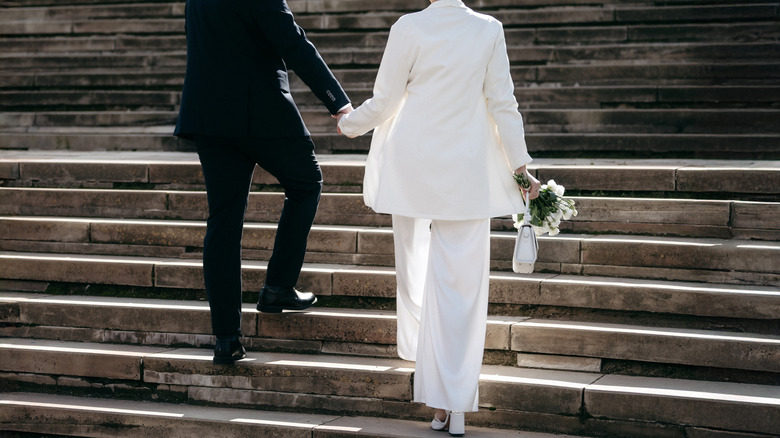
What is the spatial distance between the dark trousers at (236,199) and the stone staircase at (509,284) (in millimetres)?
396

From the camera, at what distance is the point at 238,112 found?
4512mm

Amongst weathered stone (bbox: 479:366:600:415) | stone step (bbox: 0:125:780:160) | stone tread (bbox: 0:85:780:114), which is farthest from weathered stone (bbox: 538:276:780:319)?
stone tread (bbox: 0:85:780:114)

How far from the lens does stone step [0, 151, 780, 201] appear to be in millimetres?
5742

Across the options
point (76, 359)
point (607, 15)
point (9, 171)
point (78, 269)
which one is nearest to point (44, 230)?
point (78, 269)

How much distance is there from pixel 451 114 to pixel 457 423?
139cm

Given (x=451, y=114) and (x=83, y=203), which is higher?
(x=451, y=114)

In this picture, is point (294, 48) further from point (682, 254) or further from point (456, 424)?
point (682, 254)

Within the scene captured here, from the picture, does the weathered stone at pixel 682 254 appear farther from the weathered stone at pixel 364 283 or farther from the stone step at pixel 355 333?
the weathered stone at pixel 364 283

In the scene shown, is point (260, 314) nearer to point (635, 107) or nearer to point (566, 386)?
point (566, 386)

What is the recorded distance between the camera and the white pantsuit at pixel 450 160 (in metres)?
4.09

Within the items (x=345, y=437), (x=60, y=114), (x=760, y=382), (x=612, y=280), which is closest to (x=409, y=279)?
(x=345, y=437)

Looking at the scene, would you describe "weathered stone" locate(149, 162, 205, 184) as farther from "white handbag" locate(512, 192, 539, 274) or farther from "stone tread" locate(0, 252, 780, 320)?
"white handbag" locate(512, 192, 539, 274)

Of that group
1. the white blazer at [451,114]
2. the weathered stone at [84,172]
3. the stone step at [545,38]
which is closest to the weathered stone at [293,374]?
the white blazer at [451,114]

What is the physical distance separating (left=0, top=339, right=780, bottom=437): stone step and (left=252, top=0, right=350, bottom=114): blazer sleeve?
1370mm
